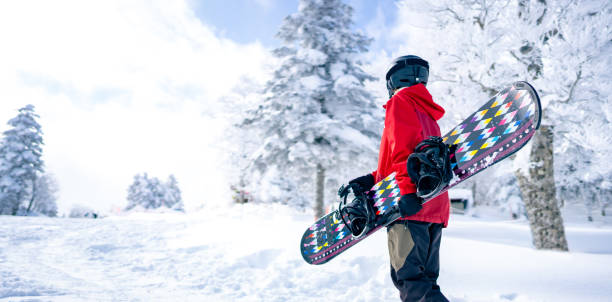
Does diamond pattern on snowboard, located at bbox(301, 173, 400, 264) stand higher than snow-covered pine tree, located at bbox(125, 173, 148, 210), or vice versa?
snow-covered pine tree, located at bbox(125, 173, 148, 210)

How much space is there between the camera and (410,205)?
1820 millimetres

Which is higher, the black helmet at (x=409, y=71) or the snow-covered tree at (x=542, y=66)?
the snow-covered tree at (x=542, y=66)

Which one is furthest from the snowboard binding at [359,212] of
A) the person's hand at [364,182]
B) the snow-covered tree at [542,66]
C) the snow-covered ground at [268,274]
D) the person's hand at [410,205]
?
the snow-covered tree at [542,66]

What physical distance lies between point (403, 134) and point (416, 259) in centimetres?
84

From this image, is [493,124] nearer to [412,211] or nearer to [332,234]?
[412,211]

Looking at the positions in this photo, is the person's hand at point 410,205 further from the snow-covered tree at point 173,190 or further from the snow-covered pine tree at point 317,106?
the snow-covered tree at point 173,190

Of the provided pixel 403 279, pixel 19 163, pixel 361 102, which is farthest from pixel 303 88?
pixel 19 163

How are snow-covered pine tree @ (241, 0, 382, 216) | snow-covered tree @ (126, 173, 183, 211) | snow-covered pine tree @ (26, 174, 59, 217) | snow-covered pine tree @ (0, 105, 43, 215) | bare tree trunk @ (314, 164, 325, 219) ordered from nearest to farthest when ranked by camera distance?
snow-covered pine tree @ (241, 0, 382, 216) → bare tree trunk @ (314, 164, 325, 219) → snow-covered pine tree @ (0, 105, 43, 215) → snow-covered pine tree @ (26, 174, 59, 217) → snow-covered tree @ (126, 173, 183, 211)

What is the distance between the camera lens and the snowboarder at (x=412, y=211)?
1.84 meters

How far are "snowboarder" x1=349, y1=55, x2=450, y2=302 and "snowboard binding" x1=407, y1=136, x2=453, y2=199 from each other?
73 millimetres

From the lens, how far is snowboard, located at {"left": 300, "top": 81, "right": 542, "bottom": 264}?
82.3 inches

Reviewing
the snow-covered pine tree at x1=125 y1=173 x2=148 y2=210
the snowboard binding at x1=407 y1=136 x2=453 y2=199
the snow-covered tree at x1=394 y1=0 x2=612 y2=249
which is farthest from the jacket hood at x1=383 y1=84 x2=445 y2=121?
the snow-covered pine tree at x1=125 y1=173 x2=148 y2=210

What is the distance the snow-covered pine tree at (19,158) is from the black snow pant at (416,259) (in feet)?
105

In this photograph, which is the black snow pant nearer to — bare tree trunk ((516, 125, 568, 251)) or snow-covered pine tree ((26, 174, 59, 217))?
bare tree trunk ((516, 125, 568, 251))
